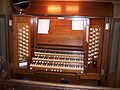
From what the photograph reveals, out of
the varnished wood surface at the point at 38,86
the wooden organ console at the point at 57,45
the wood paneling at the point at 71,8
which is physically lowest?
the varnished wood surface at the point at 38,86

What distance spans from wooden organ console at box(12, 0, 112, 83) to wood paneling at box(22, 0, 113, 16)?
0.05ft

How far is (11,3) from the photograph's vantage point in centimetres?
302

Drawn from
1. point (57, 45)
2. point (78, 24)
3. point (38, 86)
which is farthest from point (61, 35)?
point (38, 86)

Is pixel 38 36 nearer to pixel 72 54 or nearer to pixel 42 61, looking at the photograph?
pixel 42 61

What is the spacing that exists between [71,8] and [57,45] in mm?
618

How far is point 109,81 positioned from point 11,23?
68.6 inches

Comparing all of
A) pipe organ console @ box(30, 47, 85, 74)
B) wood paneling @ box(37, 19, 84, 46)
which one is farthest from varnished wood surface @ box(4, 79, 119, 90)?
wood paneling @ box(37, 19, 84, 46)

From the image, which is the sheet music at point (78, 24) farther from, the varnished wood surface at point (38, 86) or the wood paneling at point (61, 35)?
the varnished wood surface at point (38, 86)

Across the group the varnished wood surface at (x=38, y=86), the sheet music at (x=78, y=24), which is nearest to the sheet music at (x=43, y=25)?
the sheet music at (x=78, y=24)

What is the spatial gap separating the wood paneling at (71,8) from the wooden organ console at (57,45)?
17 millimetres

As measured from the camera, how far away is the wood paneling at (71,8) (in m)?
2.94

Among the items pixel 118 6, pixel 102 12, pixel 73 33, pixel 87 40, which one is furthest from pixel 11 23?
pixel 118 6

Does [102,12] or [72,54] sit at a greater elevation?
[102,12]

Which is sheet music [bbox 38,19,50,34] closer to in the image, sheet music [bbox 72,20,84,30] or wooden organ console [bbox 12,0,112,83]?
wooden organ console [bbox 12,0,112,83]
